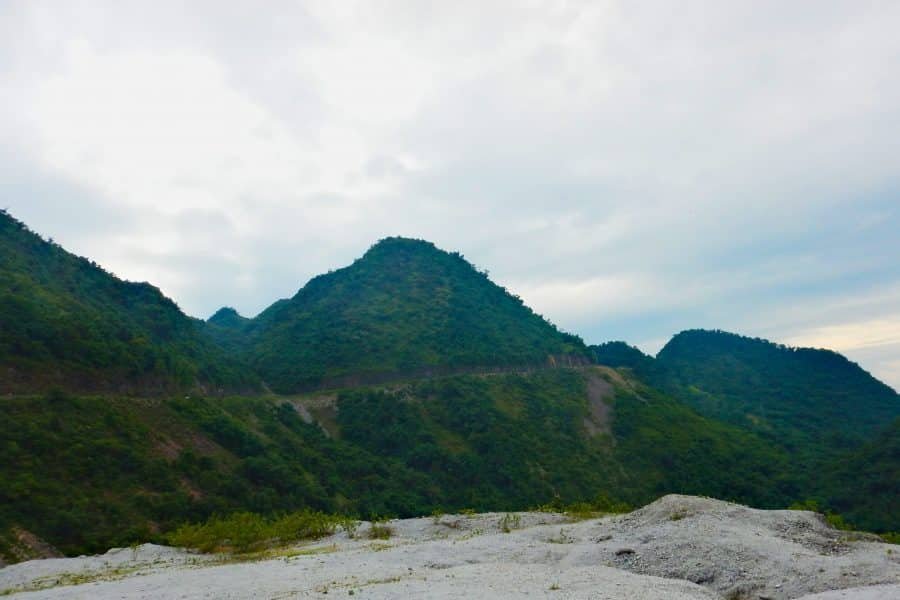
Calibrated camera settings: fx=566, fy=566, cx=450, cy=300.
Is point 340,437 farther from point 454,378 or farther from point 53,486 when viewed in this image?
point 53,486

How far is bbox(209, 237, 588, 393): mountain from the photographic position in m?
105

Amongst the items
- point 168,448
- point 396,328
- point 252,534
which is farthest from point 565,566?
point 396,328

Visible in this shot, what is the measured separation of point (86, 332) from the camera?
63156mm

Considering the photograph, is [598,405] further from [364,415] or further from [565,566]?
[565,566]

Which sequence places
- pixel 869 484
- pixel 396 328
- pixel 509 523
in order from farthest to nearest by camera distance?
pixel 396 328 → pixel 869 484 → pixel 509 523

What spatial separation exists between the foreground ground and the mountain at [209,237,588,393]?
70.4m

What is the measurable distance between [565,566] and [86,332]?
60880 mm

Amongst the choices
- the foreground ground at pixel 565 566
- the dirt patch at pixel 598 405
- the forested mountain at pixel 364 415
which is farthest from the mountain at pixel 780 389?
the foreground ground at pixel 565 566

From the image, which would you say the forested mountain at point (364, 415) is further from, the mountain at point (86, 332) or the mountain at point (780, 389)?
the mountain at point (780, 389)

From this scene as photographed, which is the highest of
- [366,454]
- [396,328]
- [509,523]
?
[396,328]

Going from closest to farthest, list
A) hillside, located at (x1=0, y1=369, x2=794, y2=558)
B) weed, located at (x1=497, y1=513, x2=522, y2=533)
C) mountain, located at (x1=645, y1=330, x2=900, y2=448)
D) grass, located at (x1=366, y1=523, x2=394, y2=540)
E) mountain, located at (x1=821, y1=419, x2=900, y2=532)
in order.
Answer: weed, located at (x1=497, y1=513, x2=522, y2=533), grass, located at (x1=366, y1=523, x2=394, y2=540), hillside, located at (x1=0, y1=369, x2=794, y2=558), mountain, located at (x1=821, y1=419, x2=900, y2=532), mountain, located at (x1=645, y1=330, x2=900, y2=448)

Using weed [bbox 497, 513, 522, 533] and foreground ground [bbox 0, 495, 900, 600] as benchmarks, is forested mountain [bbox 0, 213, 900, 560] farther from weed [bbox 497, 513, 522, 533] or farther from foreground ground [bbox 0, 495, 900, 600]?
weed [bbox 497, 513, 522, 533]

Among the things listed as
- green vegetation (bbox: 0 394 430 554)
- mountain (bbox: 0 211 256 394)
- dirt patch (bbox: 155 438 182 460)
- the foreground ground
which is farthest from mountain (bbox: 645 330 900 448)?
dirt patch (bbox: 155 438 182 460)

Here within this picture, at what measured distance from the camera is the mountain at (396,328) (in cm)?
10503
